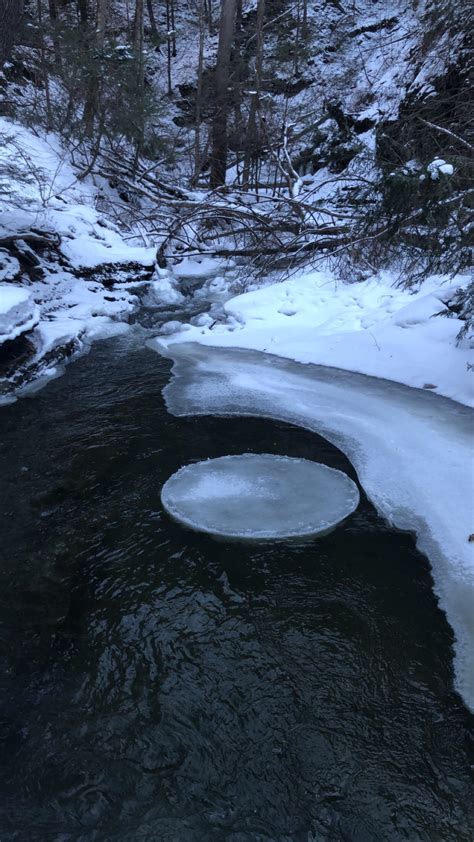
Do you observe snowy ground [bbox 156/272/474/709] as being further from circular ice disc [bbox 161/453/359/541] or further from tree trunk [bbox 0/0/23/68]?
tree trunk [bbox 0/0/23/68]

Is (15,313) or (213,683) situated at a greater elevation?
(15,313)


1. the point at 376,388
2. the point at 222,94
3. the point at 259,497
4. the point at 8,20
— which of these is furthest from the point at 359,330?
the point at 222,94

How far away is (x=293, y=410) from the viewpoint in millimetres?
5621

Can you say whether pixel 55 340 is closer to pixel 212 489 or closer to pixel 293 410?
pixel 293 410

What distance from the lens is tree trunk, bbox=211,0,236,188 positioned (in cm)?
1566

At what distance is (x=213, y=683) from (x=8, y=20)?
830 cm

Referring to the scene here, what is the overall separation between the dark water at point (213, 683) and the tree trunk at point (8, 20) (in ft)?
Result: 20.7

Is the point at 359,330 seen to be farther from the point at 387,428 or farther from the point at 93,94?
the point at 93,94

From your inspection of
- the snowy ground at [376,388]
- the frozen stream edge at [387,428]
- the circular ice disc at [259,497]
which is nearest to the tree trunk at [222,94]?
the snowy ground at [376,388]

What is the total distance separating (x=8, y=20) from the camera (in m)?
6.83

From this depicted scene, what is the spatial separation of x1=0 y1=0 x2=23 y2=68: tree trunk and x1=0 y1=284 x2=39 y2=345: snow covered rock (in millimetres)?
3312

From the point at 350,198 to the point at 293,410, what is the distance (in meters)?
2.36

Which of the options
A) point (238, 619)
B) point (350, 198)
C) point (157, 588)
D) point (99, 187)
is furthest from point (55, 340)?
point (99, 187)

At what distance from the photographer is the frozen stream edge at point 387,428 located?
3289mm
